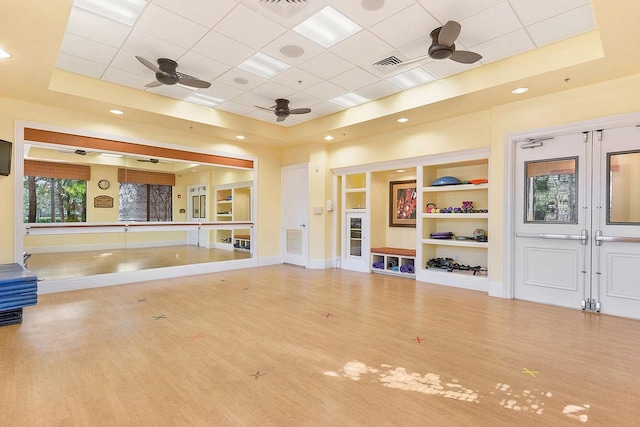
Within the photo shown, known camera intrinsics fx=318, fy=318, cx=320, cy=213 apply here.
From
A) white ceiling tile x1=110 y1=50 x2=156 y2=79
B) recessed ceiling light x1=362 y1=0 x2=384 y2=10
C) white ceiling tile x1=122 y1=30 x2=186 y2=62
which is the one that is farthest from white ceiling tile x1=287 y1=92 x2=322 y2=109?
recessed ceiling light x1=362 y1=0 x2=384 y2=10

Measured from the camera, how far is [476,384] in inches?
101

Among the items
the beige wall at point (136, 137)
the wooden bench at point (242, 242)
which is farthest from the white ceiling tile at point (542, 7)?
the wooden bench at point (242, 242)

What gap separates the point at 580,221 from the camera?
4578 mm

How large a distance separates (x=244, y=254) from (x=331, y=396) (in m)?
6.15

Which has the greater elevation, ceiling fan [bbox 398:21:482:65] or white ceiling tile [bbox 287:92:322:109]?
white ceiling tile [bbox 287:92:322:109]

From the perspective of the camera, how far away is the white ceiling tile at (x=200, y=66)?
4.55m

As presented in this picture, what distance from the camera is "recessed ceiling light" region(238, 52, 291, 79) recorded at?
4.63 metres

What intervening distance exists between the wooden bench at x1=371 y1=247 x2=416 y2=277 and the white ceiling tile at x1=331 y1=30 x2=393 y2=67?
3.96 metres

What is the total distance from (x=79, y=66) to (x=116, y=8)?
183cm

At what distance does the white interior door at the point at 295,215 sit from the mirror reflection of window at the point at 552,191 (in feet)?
15.8

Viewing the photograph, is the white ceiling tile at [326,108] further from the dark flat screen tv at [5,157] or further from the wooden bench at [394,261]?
the dark flat screen tv at [5,157]

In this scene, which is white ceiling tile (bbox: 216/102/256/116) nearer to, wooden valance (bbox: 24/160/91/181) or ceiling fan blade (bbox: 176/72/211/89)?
ceiling fan blade (bbox: 176/72/211/89)

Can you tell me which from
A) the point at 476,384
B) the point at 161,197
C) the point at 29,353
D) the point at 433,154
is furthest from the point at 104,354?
the point at 433,154

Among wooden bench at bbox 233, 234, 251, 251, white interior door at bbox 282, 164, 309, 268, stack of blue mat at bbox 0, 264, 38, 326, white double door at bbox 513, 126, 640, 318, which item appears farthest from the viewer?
white interior door at bbox 282, 164, 309, 268
